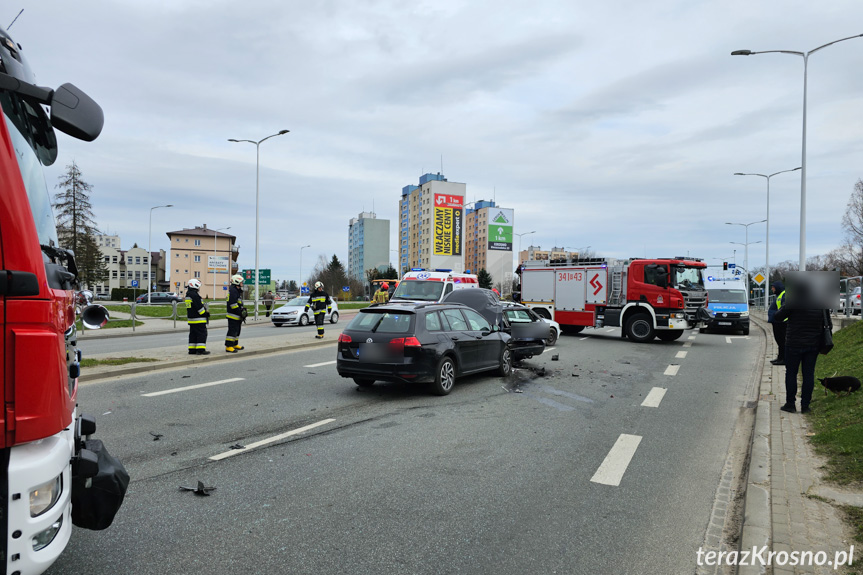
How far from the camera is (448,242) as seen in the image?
10412 cm

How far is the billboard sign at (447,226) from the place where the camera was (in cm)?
10325

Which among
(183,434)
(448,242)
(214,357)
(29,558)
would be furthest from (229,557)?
(448,242)

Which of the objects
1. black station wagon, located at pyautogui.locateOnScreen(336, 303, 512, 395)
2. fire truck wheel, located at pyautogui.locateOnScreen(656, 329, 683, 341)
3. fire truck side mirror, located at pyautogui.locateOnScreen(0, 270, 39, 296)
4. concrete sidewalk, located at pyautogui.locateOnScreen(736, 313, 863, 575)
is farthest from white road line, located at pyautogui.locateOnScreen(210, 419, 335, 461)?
fire truck wheel, located at pyautogui.locateOnScreen(656, 329, 683, 341)

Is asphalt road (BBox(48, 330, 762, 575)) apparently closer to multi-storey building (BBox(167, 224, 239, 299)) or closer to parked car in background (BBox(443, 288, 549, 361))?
parked car in background (BBox(443, 288, 549, 361))

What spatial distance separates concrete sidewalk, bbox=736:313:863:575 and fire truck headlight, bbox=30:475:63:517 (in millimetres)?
3712

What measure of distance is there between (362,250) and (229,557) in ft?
495

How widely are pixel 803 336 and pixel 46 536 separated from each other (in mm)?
8372

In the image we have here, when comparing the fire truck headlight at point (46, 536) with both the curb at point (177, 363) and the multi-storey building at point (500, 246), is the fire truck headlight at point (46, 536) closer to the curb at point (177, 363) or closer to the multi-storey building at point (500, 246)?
the curb at point (177, 363)

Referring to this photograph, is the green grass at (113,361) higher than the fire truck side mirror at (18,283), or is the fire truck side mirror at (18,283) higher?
the fire truck side mirror at (18,283)

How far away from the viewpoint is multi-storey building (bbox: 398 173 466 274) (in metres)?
103

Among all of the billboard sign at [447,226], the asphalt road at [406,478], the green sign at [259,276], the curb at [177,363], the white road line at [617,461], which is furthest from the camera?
the billboard sign at [447,226]

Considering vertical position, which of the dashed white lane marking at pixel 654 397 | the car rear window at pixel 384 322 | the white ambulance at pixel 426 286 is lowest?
the dashed white lane marking at pixel 654 397

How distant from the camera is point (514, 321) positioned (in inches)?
583

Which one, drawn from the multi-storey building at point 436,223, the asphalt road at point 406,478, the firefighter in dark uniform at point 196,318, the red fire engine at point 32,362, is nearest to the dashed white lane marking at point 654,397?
the asphalt road at point 406,478
